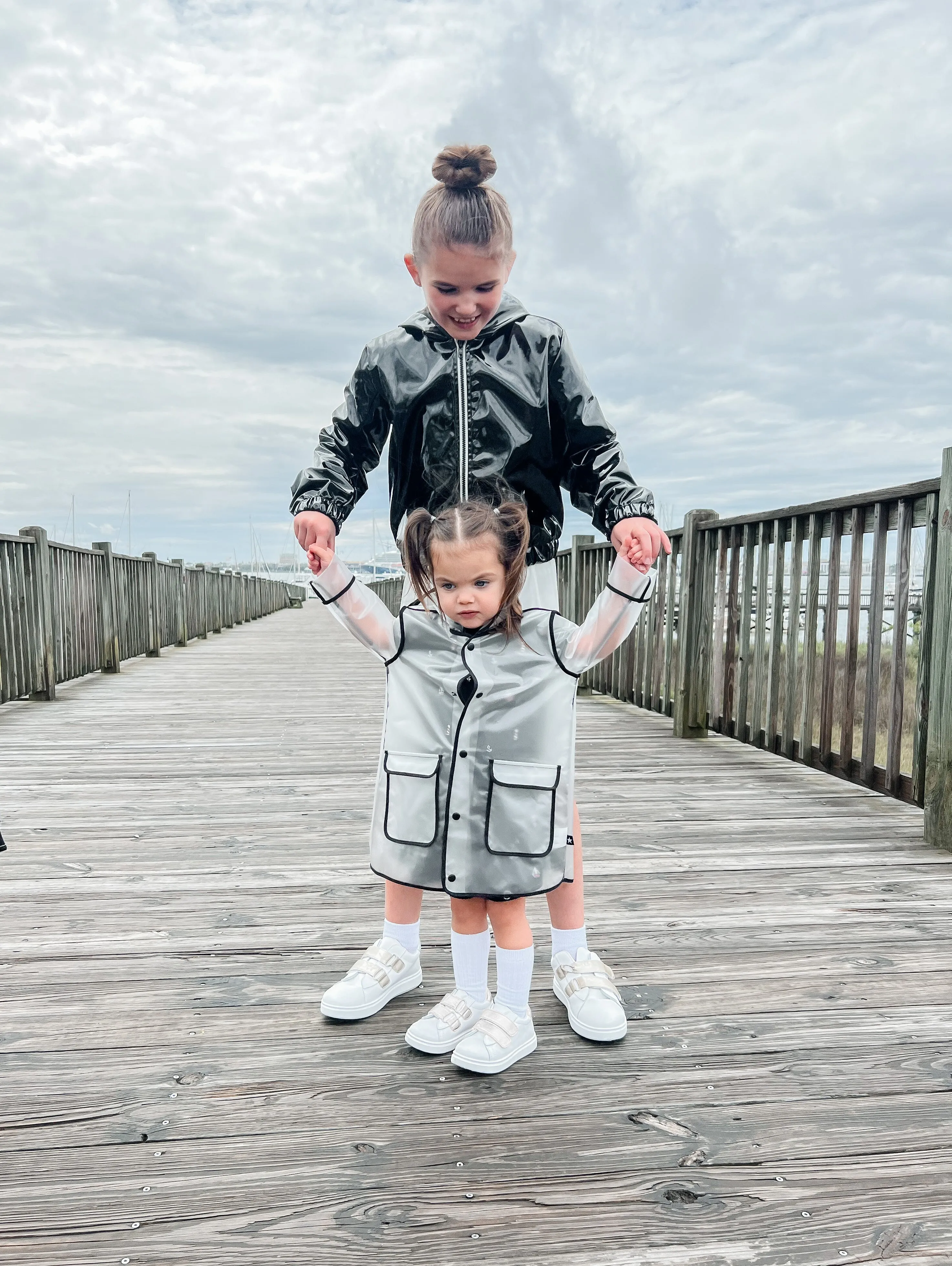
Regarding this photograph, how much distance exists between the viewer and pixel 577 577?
21.2 feet

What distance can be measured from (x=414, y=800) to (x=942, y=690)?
74.6 inches

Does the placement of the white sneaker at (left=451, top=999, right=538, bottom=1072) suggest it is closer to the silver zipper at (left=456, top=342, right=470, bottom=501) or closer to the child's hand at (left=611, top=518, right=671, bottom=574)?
the child's hand at (left=611, top=518, right=671, bottom=574)

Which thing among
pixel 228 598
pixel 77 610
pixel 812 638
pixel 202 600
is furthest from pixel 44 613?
pixel 228 598

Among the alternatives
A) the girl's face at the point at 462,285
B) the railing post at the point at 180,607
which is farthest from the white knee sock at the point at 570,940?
the railing post at the point at 180,607

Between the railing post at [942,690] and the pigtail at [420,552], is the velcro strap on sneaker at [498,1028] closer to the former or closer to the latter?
the pigtail at [420,552]

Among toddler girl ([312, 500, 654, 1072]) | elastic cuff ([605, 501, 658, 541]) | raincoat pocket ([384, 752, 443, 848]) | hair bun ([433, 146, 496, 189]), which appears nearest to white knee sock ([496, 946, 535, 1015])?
toddler girl ([312, 500, 654, 1072])

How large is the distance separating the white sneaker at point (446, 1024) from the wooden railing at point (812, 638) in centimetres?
180

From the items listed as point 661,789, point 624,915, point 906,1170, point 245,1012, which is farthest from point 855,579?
point 245,1012

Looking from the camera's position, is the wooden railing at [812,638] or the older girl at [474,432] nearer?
the older girl at [474,432]

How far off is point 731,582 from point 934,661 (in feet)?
5.75

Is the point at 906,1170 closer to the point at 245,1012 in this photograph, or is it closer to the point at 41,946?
the point at 245,1012

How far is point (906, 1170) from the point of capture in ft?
3.82

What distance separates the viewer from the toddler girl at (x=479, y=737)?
1.42 metres

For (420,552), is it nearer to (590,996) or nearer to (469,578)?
(469,578)
